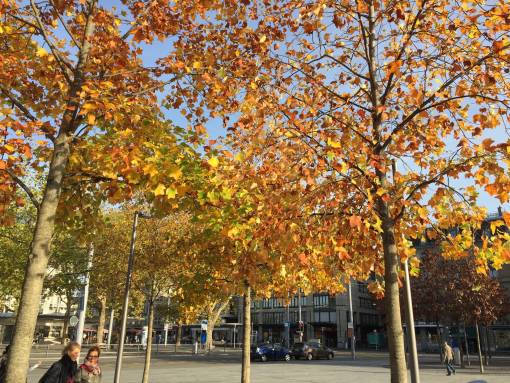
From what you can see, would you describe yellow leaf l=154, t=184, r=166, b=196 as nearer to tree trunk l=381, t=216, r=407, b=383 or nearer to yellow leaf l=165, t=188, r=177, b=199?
yellow leaf l=165, t=188, r=177, b=199

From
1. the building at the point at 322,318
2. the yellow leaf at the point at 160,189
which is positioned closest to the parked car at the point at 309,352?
the building at the point at 322,318

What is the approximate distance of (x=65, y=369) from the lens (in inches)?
281

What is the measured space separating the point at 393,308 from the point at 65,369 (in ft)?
17.5

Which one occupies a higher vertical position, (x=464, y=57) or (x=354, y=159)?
(x=464, y=57)

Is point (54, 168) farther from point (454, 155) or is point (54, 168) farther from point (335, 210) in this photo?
point (454, 155)

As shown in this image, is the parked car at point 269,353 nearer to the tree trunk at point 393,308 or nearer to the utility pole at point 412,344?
the utility pole at point 412,344

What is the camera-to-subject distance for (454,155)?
20.1 ft

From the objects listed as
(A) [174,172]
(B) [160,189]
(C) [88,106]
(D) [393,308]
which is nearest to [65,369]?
(B) [160,189]

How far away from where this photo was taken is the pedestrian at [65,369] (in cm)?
700

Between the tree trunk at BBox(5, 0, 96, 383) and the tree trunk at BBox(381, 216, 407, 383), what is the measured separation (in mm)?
4710

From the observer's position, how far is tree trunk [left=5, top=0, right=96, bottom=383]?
5.49 m

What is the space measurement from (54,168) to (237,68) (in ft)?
11.1

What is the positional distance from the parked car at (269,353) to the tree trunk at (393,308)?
30919mm

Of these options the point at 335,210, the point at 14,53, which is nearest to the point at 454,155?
the point at 335,210
